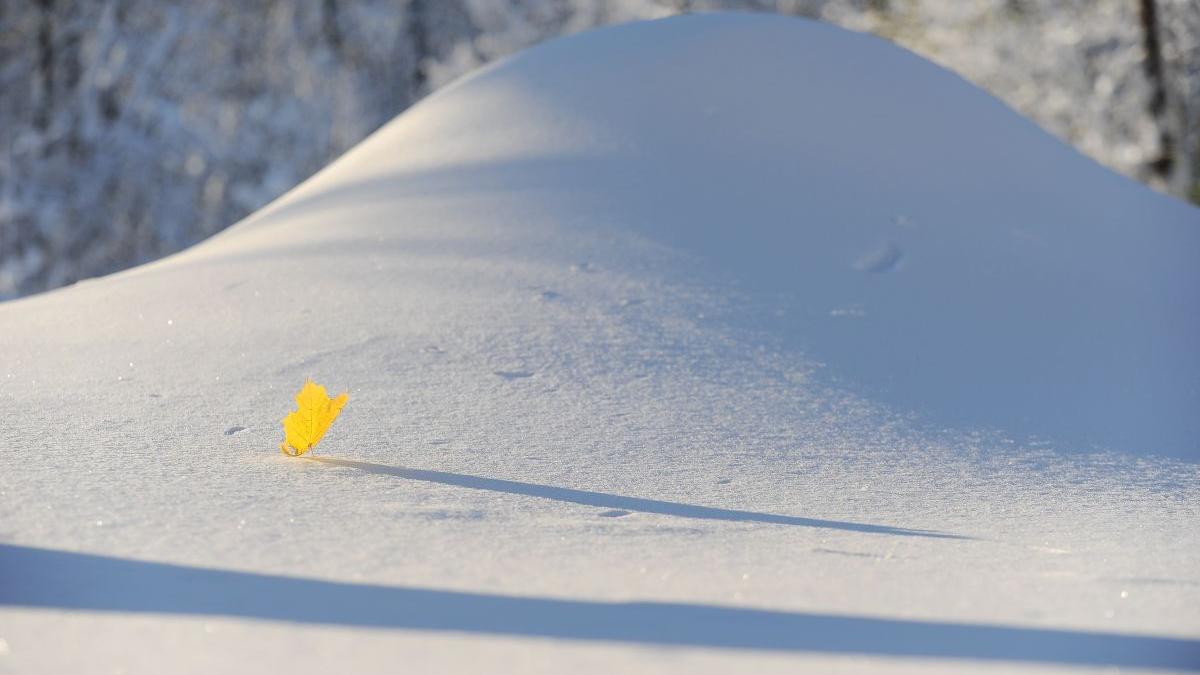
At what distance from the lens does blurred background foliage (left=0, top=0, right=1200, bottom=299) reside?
30.5 ft

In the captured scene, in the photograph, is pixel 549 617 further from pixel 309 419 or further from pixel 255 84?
pixel 255 84

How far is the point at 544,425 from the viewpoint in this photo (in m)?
2.35

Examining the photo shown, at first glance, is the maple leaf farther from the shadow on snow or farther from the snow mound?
the snow mound

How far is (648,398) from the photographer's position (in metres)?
2.53

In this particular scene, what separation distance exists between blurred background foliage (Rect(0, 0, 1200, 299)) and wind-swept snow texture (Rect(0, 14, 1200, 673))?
5222 millimetres

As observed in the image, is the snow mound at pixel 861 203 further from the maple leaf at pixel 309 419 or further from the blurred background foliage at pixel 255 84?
the blurred background foliage at pixel 255 84

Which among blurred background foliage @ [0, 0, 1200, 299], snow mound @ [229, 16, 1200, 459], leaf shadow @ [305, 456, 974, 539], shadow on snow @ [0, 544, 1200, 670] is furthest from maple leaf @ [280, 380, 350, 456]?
blurred background foliage @ [0, 0, 1200, 299]

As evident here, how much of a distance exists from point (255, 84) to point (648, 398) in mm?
8849

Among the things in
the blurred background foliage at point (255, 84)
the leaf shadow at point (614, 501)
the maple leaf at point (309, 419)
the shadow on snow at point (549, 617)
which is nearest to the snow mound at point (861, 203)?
the leaf shadow at point (614, 501)

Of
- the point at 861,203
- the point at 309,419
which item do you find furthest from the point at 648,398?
the point at 861,203

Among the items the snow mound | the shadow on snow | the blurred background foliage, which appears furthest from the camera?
the blurred background foliage

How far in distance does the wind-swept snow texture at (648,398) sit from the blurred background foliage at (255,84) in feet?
17.1

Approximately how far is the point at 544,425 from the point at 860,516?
25.9 inches

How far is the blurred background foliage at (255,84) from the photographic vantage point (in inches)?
366
